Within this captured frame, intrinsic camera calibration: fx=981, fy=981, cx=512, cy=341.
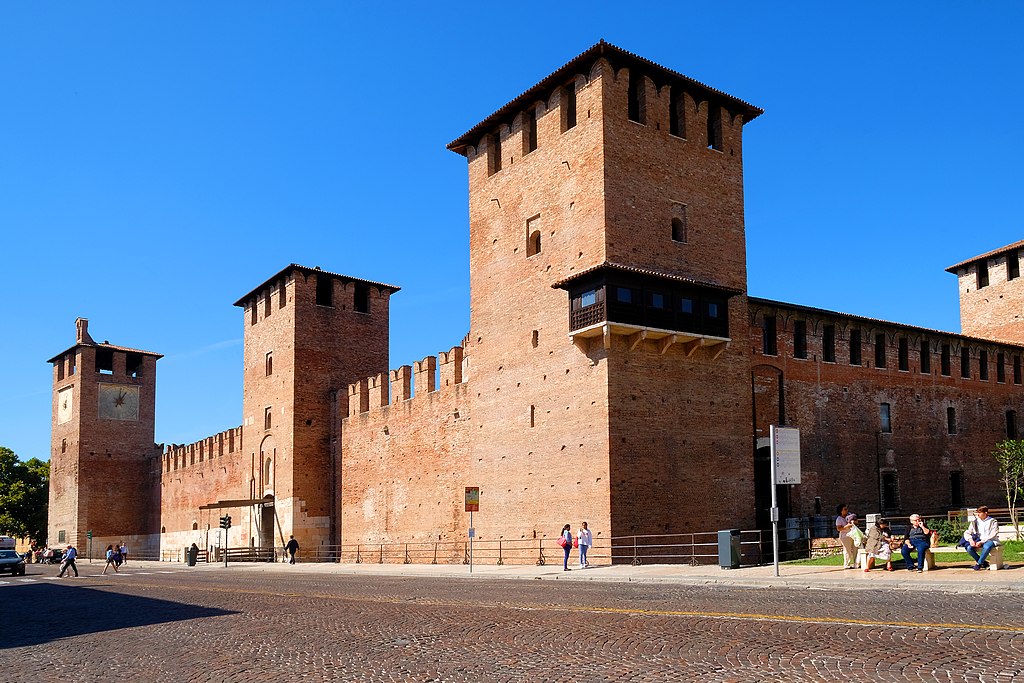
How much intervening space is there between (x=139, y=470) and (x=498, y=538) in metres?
38.3

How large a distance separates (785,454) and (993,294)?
30.2 meters

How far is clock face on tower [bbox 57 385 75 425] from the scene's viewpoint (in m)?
60.1

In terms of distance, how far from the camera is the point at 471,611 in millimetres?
13391

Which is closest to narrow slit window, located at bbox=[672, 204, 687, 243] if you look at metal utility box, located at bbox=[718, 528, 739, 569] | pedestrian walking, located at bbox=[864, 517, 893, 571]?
metal utility box, located at bbox=[718, 528, 739, 569]

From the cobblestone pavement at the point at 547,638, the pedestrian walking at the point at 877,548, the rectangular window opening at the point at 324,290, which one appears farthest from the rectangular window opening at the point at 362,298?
the pedestrian walking at the point at 877,548

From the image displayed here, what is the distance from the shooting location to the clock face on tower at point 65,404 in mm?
60062

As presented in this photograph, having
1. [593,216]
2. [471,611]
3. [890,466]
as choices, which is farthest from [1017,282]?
[471,611]

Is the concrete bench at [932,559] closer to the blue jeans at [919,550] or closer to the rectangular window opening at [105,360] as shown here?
the blue jeans at [919,550]

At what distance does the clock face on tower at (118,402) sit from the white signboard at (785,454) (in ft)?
165

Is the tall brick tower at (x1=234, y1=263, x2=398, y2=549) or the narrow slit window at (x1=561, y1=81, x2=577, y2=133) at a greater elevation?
the narrow slit window at (x1=561, y1=81, x2=577, y2=133)

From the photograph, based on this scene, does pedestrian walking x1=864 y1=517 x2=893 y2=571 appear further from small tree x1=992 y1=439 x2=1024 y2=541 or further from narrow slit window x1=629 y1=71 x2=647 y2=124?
small tree x1=992 y1=439 x2=1024 y2=541

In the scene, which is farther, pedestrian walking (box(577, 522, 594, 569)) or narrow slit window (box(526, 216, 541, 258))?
narrow slit window (box(526, 216, 541, 258))

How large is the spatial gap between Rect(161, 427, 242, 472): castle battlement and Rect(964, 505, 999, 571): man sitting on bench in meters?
36.4

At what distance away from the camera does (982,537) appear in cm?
1714
